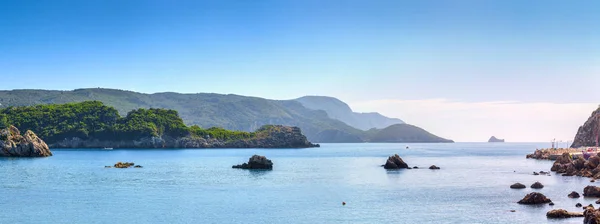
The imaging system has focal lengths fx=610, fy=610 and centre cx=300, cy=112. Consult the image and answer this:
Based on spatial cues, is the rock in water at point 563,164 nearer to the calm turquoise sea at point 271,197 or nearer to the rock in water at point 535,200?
the calm turquoise sea at point 271,197

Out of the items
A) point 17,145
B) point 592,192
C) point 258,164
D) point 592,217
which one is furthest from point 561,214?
point 17,145

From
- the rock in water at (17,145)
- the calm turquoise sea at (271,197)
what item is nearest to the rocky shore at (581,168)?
the calm turquoise sea at (271,197)

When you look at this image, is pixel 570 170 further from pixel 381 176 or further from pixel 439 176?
pixel 381 176

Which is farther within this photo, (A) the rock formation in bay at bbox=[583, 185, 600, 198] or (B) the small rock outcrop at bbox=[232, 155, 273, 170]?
(B) the small rock outcrop at bbox=[232, 155, 273, 170]

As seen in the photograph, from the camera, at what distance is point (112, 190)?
247 ft

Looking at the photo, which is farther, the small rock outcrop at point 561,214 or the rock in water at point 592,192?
the rock in water at point 592,192

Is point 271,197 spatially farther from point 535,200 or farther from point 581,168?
point 581,168

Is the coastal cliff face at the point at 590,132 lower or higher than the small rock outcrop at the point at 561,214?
higher

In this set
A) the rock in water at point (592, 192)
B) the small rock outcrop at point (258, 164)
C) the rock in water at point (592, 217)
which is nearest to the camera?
the rock in water at point (592, 217)

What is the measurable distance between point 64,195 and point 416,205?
130 feet

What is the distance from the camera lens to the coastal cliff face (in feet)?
600

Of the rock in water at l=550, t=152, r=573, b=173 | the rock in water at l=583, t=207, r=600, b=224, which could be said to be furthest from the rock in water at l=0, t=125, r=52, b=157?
the rock in water at l=583, t=207, r=600, b=224

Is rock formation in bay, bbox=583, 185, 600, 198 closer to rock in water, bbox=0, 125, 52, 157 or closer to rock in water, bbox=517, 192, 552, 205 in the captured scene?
rock in water, bbox=517, 192, 552, 205

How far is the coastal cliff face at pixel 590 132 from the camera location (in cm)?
18300
